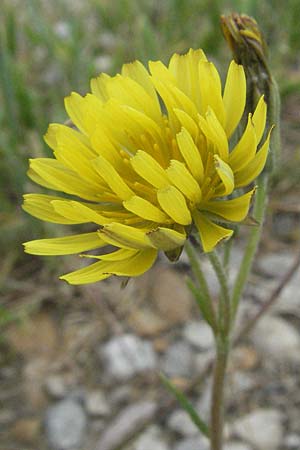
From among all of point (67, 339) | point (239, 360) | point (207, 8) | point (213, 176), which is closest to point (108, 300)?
point (67, 339)

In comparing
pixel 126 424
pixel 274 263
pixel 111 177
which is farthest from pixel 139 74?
pixel 274 263

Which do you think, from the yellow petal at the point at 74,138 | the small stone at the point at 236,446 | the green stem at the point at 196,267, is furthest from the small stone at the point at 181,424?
the yellow petal at the point at 74,138

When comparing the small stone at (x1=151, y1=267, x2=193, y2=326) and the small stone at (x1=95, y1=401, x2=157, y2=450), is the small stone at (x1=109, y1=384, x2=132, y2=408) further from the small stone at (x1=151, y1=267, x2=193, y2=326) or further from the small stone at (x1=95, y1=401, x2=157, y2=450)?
the small stone at (x1=151, y1=267, x2=193, y2=326)

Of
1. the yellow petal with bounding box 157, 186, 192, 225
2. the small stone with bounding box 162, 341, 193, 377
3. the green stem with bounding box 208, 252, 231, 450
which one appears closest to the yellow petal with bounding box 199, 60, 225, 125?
the yellow petal with bounding box 157, 186, 192, 225

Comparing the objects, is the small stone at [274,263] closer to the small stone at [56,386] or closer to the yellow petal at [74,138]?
the small stone at [56,386]

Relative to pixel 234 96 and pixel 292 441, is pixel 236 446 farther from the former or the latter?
pixel 234 96
